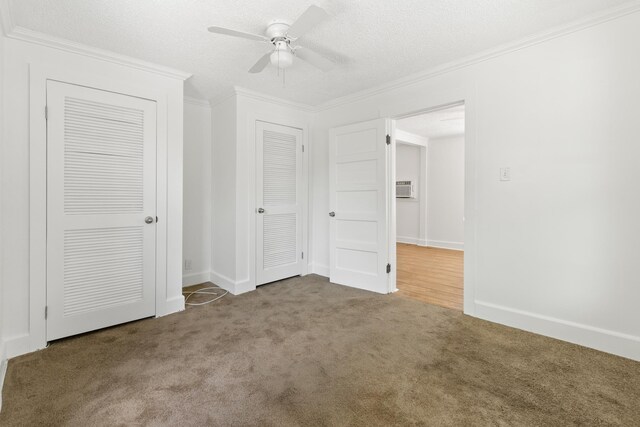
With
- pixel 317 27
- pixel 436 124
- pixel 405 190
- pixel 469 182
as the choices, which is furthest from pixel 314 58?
pixel 405 190

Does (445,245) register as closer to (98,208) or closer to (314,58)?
(314,58)

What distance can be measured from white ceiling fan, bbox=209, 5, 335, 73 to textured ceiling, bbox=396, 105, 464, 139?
274 cm

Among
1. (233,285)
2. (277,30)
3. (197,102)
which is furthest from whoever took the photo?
(197,102)

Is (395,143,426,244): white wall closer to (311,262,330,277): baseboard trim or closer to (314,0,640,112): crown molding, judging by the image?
(311,262,330,277): baseboard trim

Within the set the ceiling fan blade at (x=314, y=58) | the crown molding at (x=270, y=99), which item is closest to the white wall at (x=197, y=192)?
the crown molding at (x=270, y=99)

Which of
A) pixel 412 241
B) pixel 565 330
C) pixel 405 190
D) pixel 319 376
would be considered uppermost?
pixel 405 190

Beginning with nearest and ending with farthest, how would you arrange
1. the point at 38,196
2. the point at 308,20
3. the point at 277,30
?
the point at 308,20
the point at 277,30
the point at 38,196

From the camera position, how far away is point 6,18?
6.60 feet

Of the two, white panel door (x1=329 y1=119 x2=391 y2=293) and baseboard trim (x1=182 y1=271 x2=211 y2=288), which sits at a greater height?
white panel door (x1=329 y1=119 x2=391 y2=293)

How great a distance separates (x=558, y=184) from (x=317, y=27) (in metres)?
2.15

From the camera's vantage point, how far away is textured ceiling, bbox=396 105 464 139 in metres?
4.83

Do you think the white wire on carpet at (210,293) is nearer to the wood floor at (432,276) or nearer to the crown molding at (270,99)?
the wood floor at (432,276)

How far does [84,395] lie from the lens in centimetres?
173

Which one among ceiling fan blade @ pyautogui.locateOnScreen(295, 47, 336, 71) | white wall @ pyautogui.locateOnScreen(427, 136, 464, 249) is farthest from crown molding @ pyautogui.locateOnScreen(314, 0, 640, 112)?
white wall @ pyautogui.locateOnScreen(427, 136, 464, 249)
